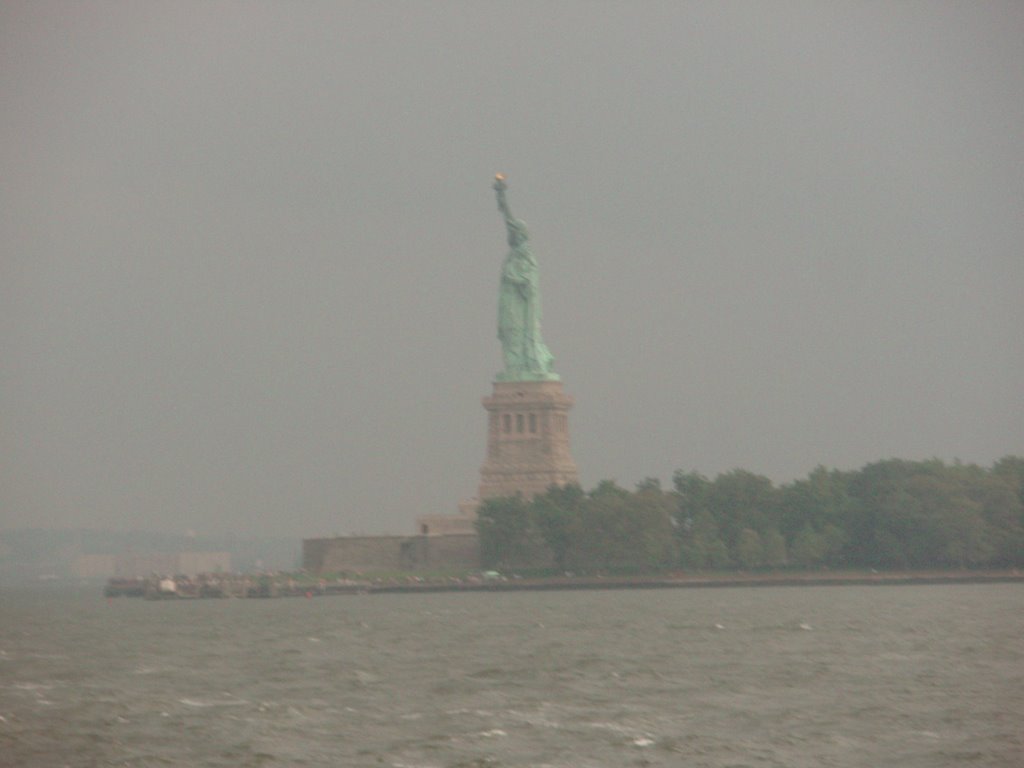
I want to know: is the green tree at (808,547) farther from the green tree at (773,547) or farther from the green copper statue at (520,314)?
the green copper statue at (520,314)

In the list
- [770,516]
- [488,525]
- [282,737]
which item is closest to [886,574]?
[770,516]

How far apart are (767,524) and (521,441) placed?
18.6m

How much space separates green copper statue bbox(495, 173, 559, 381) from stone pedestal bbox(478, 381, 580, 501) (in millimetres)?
1955

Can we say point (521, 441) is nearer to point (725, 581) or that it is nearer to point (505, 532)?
point (505, 532)

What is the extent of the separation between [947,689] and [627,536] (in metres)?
81.4

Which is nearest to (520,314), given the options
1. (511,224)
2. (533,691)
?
(511,224)

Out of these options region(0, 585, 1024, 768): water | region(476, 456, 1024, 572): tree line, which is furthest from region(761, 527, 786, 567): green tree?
region(0, 585, 1024, 768): water

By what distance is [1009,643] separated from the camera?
2692 inches

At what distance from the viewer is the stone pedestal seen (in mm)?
145625

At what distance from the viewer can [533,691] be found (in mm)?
55375

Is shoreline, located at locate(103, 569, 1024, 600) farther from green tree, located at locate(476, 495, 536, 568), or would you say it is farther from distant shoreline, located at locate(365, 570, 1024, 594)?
green tree, located at locate(476, 495, 536, 568)

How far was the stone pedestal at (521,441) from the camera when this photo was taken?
5733 inches

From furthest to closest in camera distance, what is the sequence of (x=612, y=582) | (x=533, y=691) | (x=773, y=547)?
(x=773, y=547) < (x=612, y=582) < (x=533, y=691)

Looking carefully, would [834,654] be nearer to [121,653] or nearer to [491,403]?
[121,653]
